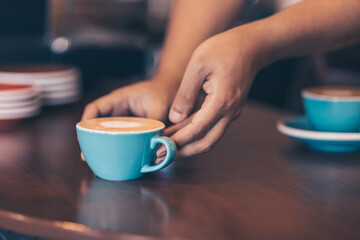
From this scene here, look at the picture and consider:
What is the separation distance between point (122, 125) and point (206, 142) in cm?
16

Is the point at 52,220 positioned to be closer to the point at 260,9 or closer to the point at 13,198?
the point at 13,198

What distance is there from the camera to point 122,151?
75cm

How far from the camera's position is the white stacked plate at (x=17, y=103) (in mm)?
1153

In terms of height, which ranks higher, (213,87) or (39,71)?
(213,87)

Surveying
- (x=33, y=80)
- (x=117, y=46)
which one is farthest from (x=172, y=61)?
(x=117, y=46)

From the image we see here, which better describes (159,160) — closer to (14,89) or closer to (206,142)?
(206,142)

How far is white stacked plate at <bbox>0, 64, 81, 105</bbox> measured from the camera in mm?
1418

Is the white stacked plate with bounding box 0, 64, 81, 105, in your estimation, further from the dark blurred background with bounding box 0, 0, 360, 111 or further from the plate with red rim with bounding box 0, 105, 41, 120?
the dark blurred background with bounding box 0, 0, 360, 111

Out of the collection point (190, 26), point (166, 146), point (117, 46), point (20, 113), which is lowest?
point (117, 46)

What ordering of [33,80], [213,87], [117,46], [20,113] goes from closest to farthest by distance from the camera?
[213,87]
[20,113]
[33,80]
[117,46]

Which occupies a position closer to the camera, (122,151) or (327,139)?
(122,151)

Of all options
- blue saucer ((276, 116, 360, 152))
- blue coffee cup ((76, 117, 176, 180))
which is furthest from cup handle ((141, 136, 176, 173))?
blue saucer ((276, 116, 360, 152))

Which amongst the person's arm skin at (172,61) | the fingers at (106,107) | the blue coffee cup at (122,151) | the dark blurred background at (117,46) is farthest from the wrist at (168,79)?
the dark blurred background at (117,46)

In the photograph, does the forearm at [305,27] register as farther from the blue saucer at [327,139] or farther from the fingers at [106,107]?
the fingers at [106,107]
